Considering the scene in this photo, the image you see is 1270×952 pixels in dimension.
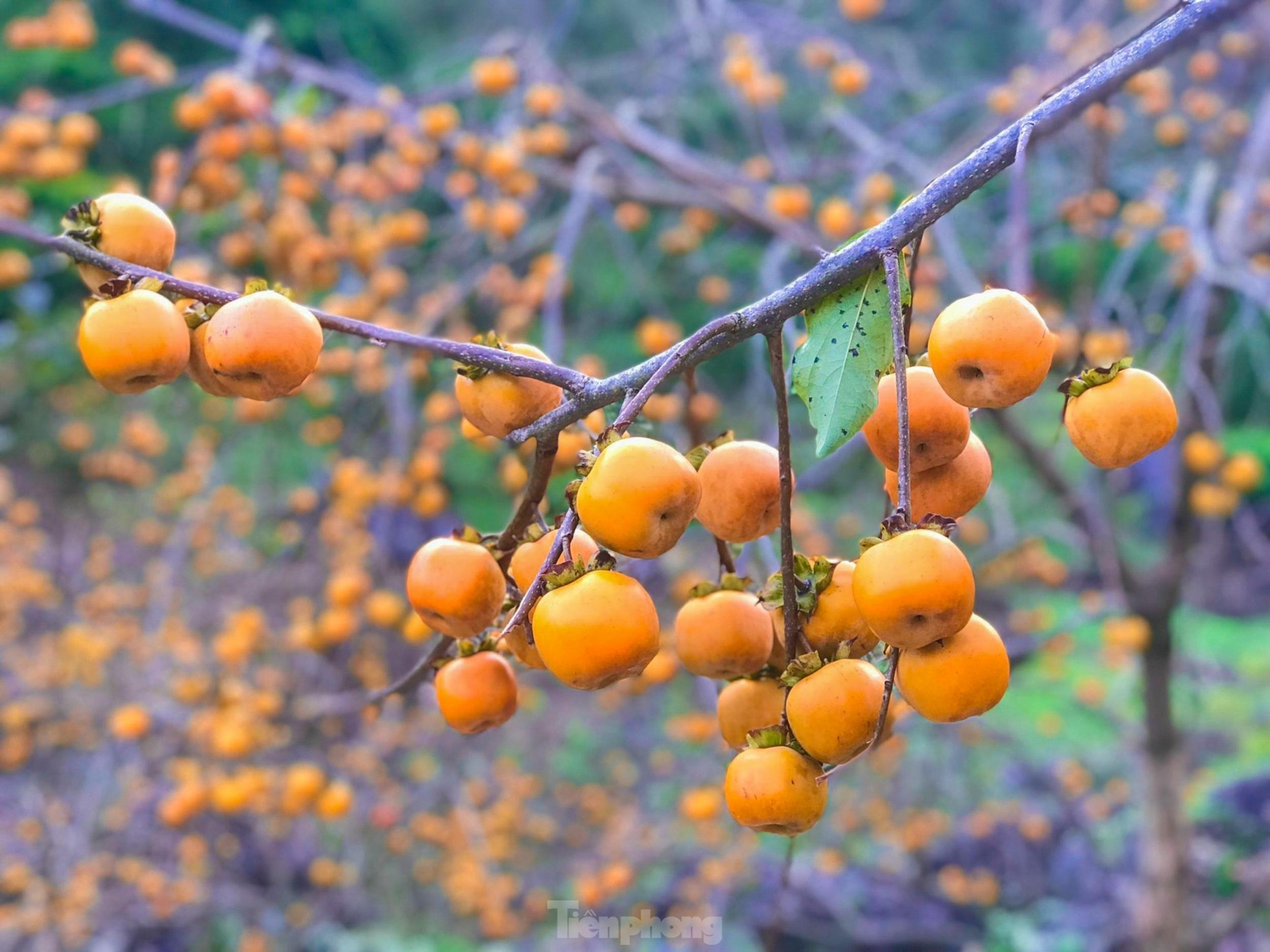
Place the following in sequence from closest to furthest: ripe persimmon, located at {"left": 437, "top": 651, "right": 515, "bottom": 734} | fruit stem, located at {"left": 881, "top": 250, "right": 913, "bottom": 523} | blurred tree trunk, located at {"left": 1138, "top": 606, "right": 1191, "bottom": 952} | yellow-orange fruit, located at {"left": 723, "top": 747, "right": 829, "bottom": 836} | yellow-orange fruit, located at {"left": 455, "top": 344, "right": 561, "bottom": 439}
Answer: fruit stem, located at {"left": 881, "top": 250, "right": 913, "bottom": 523}, yellow-orange fruit, located at {"left": 723, "top": 747, "right": 829, "bottom": 836}, yellow-orange fruit, located at {"left": 455, "top": 344, "right": 561, "bottom": 439}, ripe persimmon, located at {"left": 437, "top": 651, "right": 515, "bottom": 734}, blurred tree trunk, located at {"left": 1138, "top": 606, "right": 1191, "bottom": 952}

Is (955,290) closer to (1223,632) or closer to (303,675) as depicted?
(303,675)

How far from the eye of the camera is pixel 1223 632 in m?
9.54

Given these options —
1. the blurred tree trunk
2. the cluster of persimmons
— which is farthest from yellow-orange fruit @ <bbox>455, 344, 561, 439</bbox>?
the blurred tree trunk

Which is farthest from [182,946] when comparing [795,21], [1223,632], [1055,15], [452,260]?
[1223,632]

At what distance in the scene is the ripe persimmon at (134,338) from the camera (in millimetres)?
841

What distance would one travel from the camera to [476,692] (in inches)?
39.4

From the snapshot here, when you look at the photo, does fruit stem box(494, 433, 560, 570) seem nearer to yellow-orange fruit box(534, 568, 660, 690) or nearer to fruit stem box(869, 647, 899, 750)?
yellow-orange fruit box(534, 568, 660, 690)

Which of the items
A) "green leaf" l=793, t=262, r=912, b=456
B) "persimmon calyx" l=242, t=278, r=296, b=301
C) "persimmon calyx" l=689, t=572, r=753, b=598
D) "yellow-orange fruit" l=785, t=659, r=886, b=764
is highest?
"persimmon calyx" l=242, t=278, r=296, b=301

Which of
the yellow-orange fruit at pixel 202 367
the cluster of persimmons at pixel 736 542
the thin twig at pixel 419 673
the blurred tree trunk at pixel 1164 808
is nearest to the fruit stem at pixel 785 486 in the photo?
the cluster of persimmons at pixel 736 542

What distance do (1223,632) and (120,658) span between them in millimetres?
10003

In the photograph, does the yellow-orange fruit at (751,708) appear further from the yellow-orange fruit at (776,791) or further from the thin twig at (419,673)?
the thin twig at (419,673)

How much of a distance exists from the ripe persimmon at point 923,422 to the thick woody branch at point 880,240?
0.11 metres

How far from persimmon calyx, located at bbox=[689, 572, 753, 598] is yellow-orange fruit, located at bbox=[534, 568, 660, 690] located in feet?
0.64

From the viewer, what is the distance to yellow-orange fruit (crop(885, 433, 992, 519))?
0.85m
